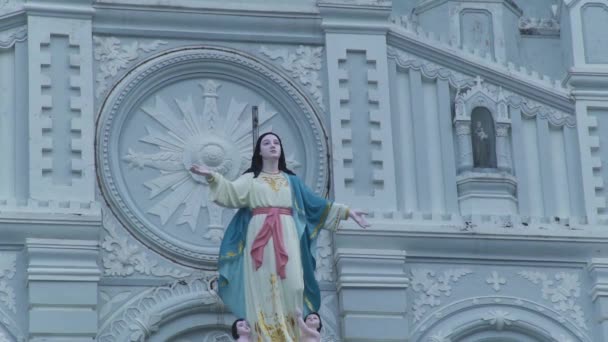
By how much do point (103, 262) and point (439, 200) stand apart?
285cm

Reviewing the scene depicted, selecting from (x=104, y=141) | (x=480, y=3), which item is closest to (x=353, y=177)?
(x=104, y=141)

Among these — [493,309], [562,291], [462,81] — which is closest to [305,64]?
[462,81]

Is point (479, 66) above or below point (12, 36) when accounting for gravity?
below

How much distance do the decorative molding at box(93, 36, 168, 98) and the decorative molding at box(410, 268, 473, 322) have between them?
9.47 feet

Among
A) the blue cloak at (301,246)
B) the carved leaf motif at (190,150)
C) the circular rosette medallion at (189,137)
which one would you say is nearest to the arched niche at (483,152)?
the circular rosette medallion at (189,137)

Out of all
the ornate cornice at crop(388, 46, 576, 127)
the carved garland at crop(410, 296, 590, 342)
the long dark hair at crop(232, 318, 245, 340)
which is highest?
the ornate cornice at crop(388, 46, 576, 127)

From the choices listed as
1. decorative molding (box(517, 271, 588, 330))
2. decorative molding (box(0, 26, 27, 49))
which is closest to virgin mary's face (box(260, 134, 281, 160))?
decorative molding (box(0, 26, 27, 49))

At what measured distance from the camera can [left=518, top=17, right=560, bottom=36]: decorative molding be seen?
21547 mm

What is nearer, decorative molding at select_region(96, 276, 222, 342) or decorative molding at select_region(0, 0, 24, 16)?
decorative molding at select_region(96, 276, 222, 342)

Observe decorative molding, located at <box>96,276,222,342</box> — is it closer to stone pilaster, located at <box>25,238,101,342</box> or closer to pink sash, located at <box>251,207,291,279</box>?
stone pilaster, located at <box>25,238,101,342</box>

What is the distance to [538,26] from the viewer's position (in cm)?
2162

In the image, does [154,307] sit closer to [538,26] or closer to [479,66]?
[479,66]

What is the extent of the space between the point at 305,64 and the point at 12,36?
8.01 ft

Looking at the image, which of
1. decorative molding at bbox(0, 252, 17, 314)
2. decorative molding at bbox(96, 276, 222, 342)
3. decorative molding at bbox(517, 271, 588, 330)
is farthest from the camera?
decorative molding at bbox(517, 271, 588, 330)
